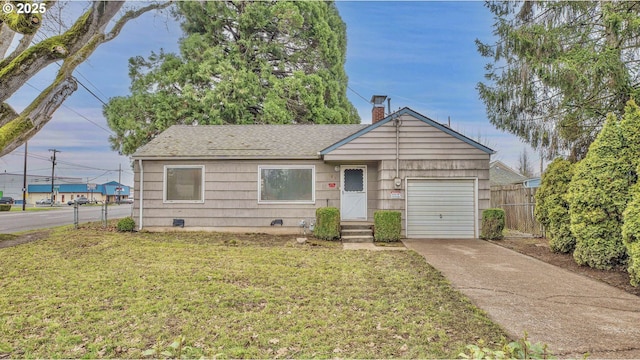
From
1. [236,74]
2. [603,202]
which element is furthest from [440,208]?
[236,74]

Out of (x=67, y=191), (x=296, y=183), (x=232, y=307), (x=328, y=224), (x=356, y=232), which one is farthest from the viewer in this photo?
(x=67, y=191)

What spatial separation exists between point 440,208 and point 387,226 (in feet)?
6.48

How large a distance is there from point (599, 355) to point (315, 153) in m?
8.58

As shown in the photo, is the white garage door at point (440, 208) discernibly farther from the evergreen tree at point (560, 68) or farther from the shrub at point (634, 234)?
the shrub at point (634, 234)

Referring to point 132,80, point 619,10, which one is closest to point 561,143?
point 619,10

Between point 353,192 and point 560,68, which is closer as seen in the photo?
point 560,68

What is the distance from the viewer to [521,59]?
8688 millimetres

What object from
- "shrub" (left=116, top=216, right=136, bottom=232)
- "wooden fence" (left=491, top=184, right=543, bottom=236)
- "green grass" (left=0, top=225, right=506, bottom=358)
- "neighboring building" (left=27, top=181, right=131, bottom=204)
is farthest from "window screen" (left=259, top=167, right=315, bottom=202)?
"neighboring building" (left=27, top=181, right=131, bottom=204)

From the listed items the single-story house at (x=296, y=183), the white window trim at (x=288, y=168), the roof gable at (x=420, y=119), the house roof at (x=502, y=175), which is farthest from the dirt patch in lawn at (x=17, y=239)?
the house roof at (x=502, y=175)

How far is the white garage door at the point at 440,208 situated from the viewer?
10.2m

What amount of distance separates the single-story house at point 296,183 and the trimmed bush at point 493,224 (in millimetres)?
460

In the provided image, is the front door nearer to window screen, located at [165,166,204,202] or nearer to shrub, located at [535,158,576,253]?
window screen, located at [165,166,204,202]

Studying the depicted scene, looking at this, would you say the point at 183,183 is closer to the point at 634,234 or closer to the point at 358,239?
the point at 358,239

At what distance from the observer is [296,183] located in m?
10.9
